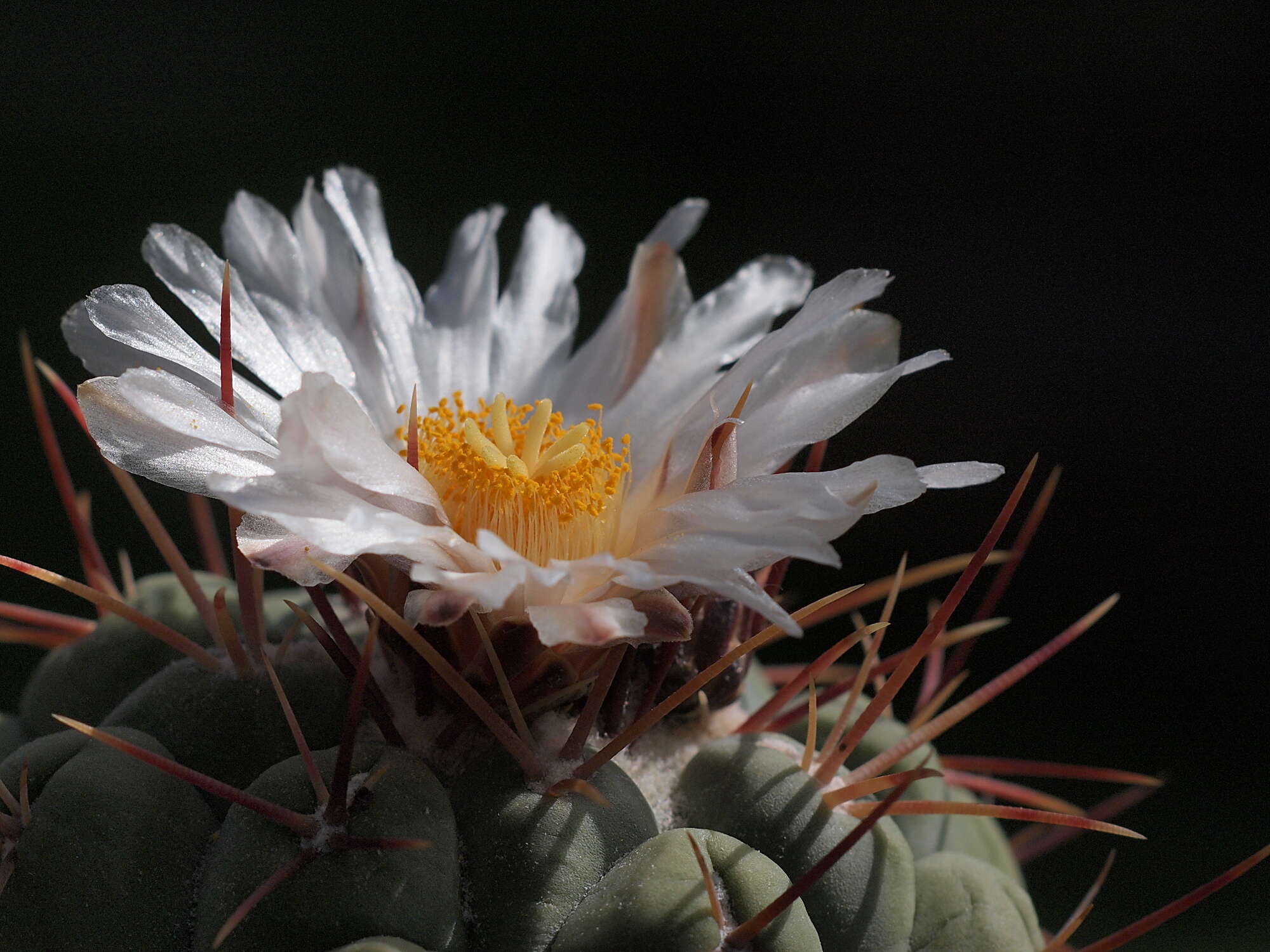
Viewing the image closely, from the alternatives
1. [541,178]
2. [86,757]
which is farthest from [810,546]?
[541,178]

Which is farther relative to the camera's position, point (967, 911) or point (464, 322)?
point (464, 322)

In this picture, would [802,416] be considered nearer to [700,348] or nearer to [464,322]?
[700,348]

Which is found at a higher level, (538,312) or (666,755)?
(538,312)

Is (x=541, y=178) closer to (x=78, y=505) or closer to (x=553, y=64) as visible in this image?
(x=553, y=64)

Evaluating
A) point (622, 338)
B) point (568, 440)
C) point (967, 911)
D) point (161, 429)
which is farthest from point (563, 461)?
point (967, 911)

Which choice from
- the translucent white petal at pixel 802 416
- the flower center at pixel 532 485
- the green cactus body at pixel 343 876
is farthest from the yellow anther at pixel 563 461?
the green cactus body at pixel 343 876
